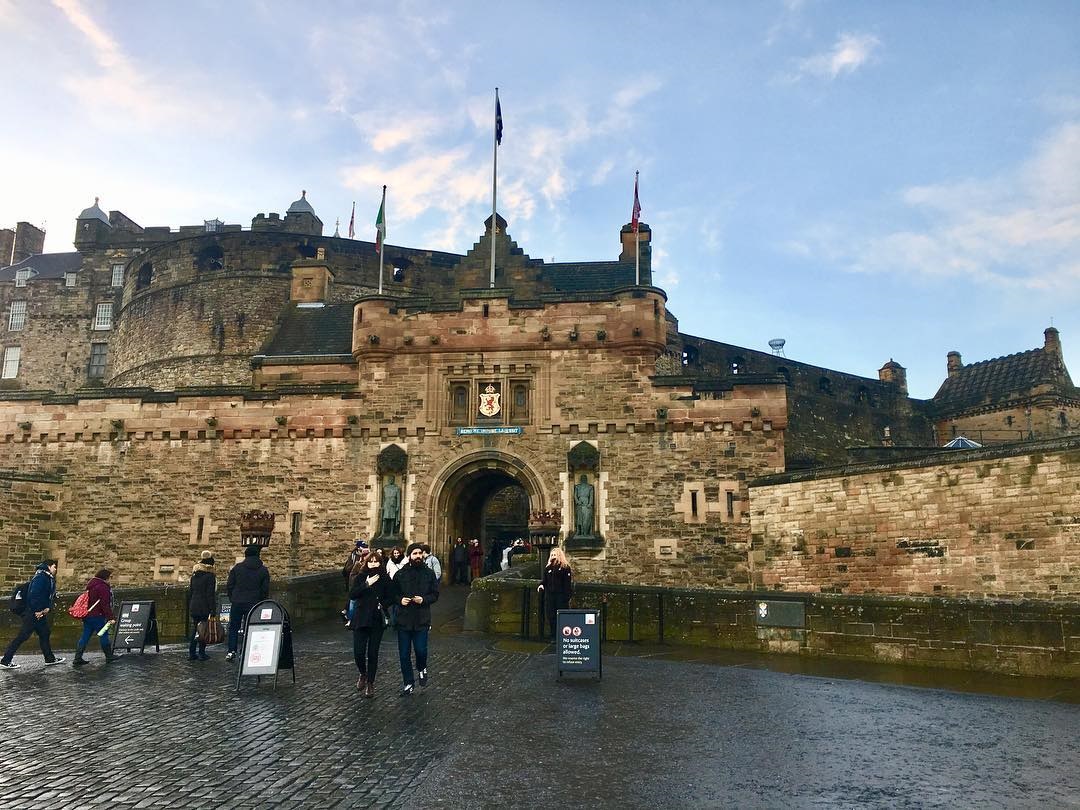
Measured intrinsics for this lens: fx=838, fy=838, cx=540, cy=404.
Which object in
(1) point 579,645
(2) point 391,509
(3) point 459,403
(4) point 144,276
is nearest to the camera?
(1) point 579,645

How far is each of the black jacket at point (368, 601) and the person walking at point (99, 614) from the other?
192 inches

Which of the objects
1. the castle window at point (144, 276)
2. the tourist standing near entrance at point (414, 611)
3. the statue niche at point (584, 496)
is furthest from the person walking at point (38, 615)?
the castle window at point (144, 276)

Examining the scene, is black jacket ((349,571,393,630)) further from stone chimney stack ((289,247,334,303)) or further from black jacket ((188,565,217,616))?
stone chimney stack ((289,247,334,303))

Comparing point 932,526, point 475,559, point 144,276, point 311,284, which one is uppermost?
point 144,276

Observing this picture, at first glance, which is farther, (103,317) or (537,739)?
(103,317)

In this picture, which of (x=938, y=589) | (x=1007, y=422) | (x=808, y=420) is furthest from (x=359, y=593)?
(x=1007, y=422)

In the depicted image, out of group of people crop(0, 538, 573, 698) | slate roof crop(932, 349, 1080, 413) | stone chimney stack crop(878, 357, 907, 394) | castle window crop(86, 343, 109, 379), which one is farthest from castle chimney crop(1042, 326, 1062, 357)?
castle window crop(86, 343, 109, 379)

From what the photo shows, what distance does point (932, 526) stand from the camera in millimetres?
17438

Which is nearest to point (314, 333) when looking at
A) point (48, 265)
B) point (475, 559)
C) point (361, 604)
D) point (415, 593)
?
point (475, 559)

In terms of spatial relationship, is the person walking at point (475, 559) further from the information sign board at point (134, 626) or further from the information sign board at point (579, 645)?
the information sign board at point (579, 645)

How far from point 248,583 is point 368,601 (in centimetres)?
311

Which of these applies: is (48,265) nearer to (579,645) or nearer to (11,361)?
(11,361)

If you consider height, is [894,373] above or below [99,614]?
above

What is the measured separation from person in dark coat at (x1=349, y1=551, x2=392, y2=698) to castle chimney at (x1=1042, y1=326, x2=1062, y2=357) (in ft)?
156
